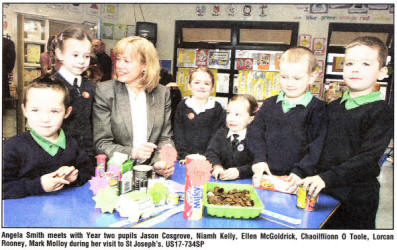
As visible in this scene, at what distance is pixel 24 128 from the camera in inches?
44.4

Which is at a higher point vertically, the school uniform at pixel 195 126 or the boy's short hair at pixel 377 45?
the boy's short hair at pixel 377 45

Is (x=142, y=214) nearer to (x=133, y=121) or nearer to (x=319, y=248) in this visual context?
(x=133, y=121)

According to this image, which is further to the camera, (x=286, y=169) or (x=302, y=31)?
(x=302, y=31)

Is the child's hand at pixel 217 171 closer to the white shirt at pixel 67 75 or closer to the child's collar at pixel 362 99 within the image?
the child's collar at pixel 362 99

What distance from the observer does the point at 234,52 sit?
1.61 meters

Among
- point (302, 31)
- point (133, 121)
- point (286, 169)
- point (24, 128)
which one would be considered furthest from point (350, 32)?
point (24, 128)

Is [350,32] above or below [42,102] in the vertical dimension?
above

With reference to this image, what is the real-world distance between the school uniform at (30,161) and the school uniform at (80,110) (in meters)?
0.08

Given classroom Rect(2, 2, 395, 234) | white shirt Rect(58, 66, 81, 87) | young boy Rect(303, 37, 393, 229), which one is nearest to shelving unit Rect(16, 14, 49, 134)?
classroom Rect(2, 2, 395, 234)

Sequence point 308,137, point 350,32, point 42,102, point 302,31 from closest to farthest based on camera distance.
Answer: point 42,102 < point 308,137 < point 350,32 < point 302,31

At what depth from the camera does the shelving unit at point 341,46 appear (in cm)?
123

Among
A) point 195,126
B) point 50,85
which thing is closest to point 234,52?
point 195,126

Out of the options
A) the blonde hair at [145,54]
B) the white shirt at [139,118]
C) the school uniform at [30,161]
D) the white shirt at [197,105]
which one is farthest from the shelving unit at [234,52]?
the school uniform at [30,161]

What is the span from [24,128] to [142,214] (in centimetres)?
62
